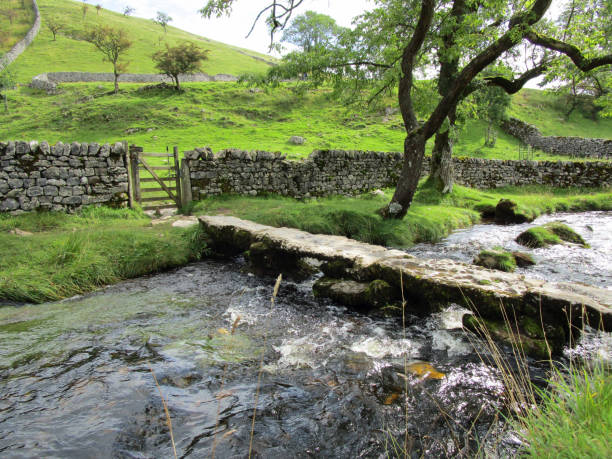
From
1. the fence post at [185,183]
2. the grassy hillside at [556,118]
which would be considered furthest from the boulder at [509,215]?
the grassy hillside at [556,118]

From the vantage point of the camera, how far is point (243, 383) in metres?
3.12

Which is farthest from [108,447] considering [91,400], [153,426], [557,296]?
[557,296]

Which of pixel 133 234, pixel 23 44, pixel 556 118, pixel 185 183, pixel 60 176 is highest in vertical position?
pixel 23 44

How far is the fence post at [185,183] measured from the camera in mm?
11945

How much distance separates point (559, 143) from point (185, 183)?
35901 mm

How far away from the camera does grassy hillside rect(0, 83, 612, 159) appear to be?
24344 millimetres

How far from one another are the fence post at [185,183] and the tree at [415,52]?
4.60 meters

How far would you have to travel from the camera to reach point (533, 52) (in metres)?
10.9

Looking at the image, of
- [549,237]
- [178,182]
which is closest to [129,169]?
[178,182]

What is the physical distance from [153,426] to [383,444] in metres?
1.78

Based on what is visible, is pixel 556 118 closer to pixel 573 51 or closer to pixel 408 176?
pixel 573 51

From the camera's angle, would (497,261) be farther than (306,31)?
No

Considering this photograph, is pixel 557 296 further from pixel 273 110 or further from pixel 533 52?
pixel 273 110

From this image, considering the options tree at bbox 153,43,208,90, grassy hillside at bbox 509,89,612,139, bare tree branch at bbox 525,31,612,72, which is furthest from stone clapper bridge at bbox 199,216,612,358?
grassy hillside at bbox 509,89,612,139
